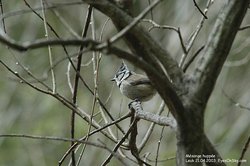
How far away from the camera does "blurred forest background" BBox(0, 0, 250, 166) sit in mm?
5938

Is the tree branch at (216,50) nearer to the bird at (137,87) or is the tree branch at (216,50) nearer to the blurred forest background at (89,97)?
the bird at (137,87)

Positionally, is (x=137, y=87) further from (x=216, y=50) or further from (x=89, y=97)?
(x=89, y=97)

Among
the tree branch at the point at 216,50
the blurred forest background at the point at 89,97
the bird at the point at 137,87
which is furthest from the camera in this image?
the blurred forest background at the point at 89,97

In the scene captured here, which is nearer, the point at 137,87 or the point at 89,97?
the point at 137,87

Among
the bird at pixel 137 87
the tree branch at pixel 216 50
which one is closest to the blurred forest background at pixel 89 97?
the bird at pixel 137 87

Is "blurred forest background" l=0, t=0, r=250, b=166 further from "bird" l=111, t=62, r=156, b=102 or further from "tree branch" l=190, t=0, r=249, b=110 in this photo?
"tree branch" l=190, t=0, r=249, b=110

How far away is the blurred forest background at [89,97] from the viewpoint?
234 inches

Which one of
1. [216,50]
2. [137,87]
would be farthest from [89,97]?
[216,50]

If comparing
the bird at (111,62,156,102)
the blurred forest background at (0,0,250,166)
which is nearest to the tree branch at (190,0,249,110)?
the bird at (111,62,156,102)

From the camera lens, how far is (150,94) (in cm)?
359

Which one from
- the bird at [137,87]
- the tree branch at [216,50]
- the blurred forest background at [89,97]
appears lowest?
the tree branch at [216,50]

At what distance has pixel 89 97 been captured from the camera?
677 cm

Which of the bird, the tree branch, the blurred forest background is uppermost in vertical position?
the blurred forest background

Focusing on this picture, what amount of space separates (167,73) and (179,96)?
0.07 metres
